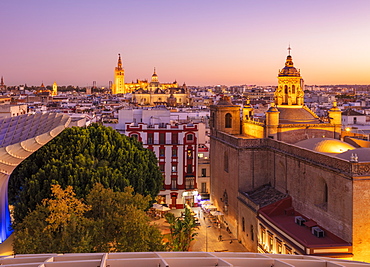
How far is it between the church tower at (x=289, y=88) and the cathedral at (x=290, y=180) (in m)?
0.10

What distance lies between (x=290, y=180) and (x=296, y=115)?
992 centimetres

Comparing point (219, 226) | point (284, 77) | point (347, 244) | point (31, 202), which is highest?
point (284, 77)

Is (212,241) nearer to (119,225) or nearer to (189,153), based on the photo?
(189,153)

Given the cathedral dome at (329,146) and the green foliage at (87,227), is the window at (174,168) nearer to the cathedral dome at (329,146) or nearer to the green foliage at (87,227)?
the cathedral dome at (329,146)

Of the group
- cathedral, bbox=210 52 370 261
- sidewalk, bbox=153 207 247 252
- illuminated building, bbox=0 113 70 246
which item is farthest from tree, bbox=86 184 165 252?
sidewalk, bbox=153 207 247 252

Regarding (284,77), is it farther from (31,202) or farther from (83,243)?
(83,243)

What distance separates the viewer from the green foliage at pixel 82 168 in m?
27.9

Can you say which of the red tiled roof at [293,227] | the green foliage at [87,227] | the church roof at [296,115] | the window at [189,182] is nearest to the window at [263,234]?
the red tiled roof at [293,227]

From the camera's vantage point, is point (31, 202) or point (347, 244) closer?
point (347, 244)

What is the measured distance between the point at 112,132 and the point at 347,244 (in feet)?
64.7

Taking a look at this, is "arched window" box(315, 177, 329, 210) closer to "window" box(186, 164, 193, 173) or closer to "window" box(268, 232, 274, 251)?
"window" box(268, 232, 274, 251)

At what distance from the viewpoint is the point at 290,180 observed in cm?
3209

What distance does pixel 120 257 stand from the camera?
14.4 meters

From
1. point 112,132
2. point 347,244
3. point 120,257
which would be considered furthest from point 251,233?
point 120,257
